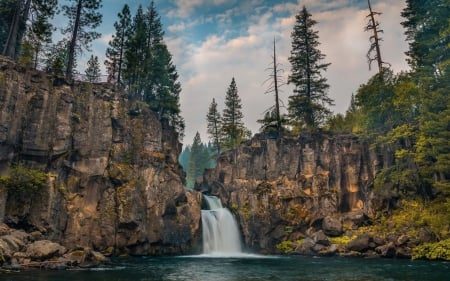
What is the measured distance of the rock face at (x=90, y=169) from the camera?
102ft

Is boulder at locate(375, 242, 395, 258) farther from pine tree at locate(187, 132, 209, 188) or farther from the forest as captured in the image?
pine tree at locate(187, 132, 209, 188)

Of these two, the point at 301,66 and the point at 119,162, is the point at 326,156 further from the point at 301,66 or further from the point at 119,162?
the point at 119,162

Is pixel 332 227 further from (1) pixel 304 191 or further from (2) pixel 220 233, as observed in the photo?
(2) pixel 220 233

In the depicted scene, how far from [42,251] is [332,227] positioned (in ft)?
104

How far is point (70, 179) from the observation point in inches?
1369

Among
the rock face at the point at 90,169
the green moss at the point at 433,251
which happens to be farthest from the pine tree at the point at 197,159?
the green moss at the point at 433,251

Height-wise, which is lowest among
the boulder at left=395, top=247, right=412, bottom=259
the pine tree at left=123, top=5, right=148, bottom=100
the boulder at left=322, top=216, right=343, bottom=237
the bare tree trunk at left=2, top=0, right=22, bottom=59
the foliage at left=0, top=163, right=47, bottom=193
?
the boulder at left=395, top=247, right=412, bottom=259

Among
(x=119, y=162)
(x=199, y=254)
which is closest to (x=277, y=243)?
(x=199, y=254)

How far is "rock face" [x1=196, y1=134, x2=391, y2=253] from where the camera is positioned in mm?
45250

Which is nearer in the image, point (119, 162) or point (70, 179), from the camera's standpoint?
point (70, 179)

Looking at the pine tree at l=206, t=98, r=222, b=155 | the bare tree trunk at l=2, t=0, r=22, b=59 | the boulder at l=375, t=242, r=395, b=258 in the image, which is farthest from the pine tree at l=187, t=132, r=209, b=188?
the boulder at l=375, t=242, r=395, b=258

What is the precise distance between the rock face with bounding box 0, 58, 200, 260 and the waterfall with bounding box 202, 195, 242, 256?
8.25ft

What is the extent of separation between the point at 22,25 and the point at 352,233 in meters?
47.9

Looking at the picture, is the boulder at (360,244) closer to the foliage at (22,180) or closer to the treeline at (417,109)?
the treeline at (417,109)
